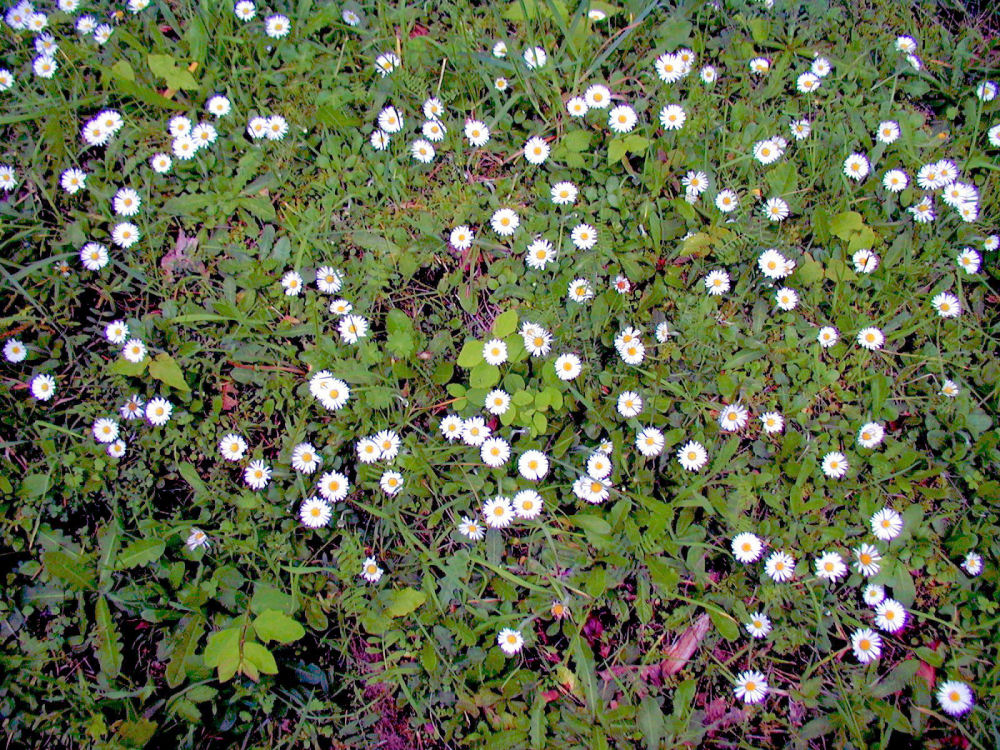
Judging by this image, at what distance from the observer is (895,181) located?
8.01 feet

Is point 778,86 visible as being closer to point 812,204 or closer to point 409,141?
point 812,204

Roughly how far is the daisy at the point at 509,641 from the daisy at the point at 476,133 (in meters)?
1.77

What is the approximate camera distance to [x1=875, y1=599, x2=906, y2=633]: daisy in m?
2.07

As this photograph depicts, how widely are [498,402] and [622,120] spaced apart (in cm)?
121

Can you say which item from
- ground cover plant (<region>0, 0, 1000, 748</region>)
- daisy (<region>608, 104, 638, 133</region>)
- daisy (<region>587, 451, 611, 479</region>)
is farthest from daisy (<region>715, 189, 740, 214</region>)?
daisy (<region>587, 451, 611, 479</region>)

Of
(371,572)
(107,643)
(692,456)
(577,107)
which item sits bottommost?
(107,643)

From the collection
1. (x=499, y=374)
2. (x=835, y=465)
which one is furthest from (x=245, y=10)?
(x=835, y=465)

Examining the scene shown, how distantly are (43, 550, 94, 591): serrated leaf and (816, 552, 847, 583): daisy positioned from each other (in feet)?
7.62

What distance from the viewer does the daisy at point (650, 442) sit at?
218 centimetres

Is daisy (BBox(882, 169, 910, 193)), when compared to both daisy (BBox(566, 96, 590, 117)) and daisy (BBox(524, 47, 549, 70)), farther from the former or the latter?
daisy (BBox(524, 47, 549, 70))

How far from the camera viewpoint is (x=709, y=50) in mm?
2594

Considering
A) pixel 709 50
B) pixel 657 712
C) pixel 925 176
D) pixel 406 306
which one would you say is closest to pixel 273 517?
pixel 406 306

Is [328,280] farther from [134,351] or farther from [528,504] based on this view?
[528,504]

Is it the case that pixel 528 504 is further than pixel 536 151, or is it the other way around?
pixel 536 151
